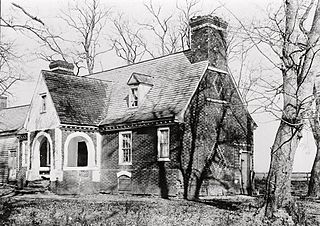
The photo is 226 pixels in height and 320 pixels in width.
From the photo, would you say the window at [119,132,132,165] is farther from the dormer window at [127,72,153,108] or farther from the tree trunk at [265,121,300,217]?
the tree trunk at [265,121,300,217]

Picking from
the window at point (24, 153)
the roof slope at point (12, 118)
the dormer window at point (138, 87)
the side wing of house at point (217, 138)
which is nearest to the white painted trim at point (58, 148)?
the window at point (24, 153)

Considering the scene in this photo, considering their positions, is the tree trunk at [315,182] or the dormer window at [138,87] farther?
the dormer window at [138,87]

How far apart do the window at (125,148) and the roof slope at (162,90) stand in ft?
2.91

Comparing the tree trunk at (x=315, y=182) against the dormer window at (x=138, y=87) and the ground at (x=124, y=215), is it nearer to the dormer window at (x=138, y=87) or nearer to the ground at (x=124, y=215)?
the ground at (x=124, y=215)

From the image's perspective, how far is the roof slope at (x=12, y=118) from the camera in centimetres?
3775

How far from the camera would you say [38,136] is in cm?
2869

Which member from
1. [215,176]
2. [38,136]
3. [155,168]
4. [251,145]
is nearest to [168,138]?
[155,168]

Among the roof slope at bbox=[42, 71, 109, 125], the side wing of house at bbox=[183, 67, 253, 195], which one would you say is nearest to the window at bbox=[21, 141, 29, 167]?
the roof slope at bbox=[42, 71, 109, 125]

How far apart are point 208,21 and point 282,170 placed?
13.4 meters

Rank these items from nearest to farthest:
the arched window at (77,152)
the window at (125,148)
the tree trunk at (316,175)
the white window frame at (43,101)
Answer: the tree trunk at (316,175) → the window at (125,148) → the white window frame at (43,101) → the arched window at (77,152)

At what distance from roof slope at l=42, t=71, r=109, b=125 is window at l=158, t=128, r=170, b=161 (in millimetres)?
5307

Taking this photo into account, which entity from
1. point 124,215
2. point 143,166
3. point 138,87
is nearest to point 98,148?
point 143,166

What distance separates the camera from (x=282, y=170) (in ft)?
49.1

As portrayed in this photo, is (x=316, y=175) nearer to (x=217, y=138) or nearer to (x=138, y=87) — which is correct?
(x=217, y=138)
